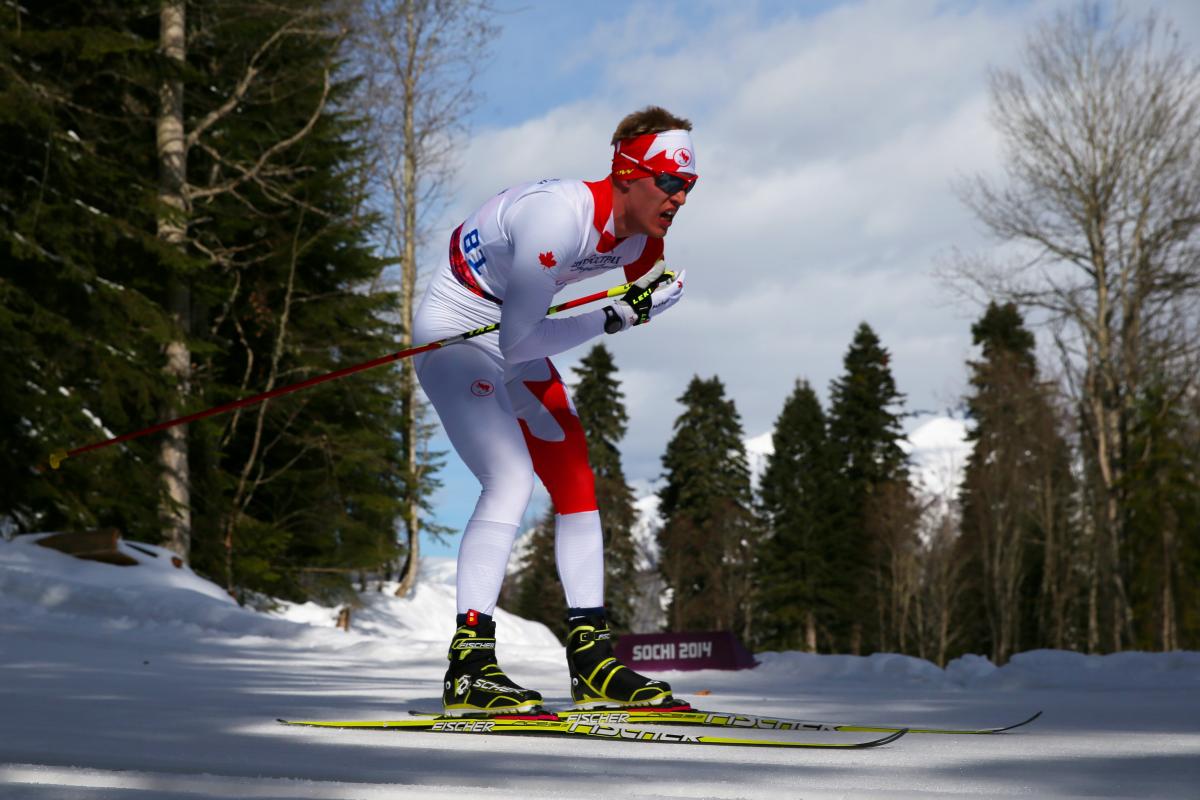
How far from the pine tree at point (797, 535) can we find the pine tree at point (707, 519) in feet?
2.97

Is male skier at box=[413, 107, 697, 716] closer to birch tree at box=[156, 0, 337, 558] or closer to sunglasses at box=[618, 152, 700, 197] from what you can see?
sunglasses at box=[618, 152, 700, 197]

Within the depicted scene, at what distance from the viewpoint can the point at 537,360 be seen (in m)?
3.57

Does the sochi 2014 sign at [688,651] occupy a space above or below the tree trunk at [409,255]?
A: below

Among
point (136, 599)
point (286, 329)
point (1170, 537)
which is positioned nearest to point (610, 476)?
point (1170, 537)

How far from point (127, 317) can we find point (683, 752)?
10828mm

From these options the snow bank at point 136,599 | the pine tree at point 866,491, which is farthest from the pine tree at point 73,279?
the pine tree at point 866,491

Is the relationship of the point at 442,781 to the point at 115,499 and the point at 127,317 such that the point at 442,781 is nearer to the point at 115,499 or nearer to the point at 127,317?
the point at 115,499

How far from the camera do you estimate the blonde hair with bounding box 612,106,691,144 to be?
3.35 m

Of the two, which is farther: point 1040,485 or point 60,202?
→ point 1040,485

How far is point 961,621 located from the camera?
3872cm

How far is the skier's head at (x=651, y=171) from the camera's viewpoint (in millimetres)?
3297

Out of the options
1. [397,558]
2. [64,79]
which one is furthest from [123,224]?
[397,558]

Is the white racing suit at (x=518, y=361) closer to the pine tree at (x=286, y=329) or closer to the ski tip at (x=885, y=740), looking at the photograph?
the ski tip at (x=885, y=740)

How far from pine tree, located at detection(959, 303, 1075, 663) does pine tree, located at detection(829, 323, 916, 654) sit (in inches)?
124
